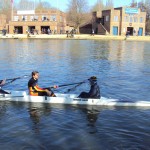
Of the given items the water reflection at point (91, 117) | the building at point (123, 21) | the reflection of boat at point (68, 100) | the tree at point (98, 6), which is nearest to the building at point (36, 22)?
the building at point (123, 21)

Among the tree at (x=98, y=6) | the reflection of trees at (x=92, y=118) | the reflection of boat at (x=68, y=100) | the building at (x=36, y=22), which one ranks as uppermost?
the tree at (x=98, y=6)

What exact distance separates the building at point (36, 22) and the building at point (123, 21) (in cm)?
1771

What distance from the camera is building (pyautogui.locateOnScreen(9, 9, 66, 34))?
10056 cm

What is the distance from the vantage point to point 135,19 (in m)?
104

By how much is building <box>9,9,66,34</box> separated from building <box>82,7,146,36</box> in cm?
1771

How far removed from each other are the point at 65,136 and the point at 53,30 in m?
91.0

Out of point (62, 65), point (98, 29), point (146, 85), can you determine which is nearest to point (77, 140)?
Answer: point (146, 85)

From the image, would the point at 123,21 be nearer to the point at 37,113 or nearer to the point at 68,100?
the point at 68,100

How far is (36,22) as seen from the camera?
10050cm

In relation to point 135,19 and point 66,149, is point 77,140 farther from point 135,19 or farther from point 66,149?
point 135,19

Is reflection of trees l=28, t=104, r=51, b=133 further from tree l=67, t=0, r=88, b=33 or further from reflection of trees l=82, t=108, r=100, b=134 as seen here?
tree l=67, t=0, r=88, b=33

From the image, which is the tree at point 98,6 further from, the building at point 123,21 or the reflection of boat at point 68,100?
the reflection of boat at point 68,100

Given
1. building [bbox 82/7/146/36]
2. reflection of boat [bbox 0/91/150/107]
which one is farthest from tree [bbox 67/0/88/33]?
reflection of boat [bbox 0/91/150/107]

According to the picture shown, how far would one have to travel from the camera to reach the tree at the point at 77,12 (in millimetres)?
109000
